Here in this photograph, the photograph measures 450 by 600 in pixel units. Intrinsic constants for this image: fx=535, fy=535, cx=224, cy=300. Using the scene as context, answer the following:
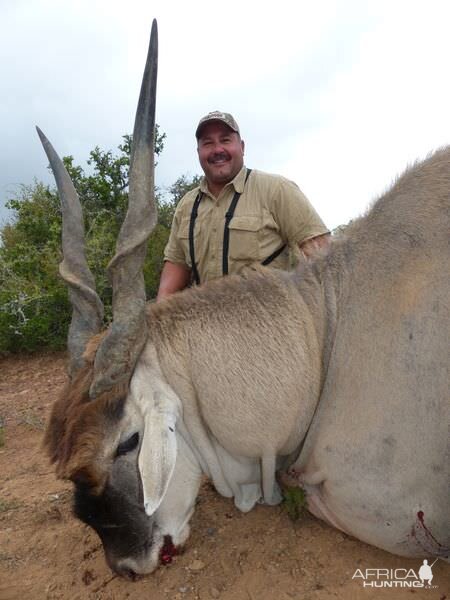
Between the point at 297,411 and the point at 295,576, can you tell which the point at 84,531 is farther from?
the point at 297,411

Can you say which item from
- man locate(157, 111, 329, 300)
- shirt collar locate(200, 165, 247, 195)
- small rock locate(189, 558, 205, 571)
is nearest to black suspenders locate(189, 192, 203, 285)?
man locate(157, 111, 329, 300)

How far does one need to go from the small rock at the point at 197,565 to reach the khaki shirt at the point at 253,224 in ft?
8.22

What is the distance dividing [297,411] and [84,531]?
1898mm

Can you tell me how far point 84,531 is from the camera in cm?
377

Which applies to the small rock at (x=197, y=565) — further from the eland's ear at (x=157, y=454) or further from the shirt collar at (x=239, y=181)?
the shirt collar at (x=239, y=181)

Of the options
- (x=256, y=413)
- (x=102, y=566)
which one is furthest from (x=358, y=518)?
A: (x=102, y=566)

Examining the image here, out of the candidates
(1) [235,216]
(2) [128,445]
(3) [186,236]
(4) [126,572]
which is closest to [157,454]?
(2) [128,445]

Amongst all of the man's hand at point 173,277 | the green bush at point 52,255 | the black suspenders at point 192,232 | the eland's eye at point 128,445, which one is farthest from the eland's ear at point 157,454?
the green bush at point 52,255

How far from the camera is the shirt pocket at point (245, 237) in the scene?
4.89 m

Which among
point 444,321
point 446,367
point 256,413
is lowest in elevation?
point 256,413

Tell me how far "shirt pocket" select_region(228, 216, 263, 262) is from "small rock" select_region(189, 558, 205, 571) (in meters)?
2.60

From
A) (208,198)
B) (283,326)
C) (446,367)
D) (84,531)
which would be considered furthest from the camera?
(208,198)

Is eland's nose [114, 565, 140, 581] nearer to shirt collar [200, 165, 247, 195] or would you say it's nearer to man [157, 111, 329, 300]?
man [157, 111, 329, 300]

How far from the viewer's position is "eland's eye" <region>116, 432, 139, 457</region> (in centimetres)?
280
